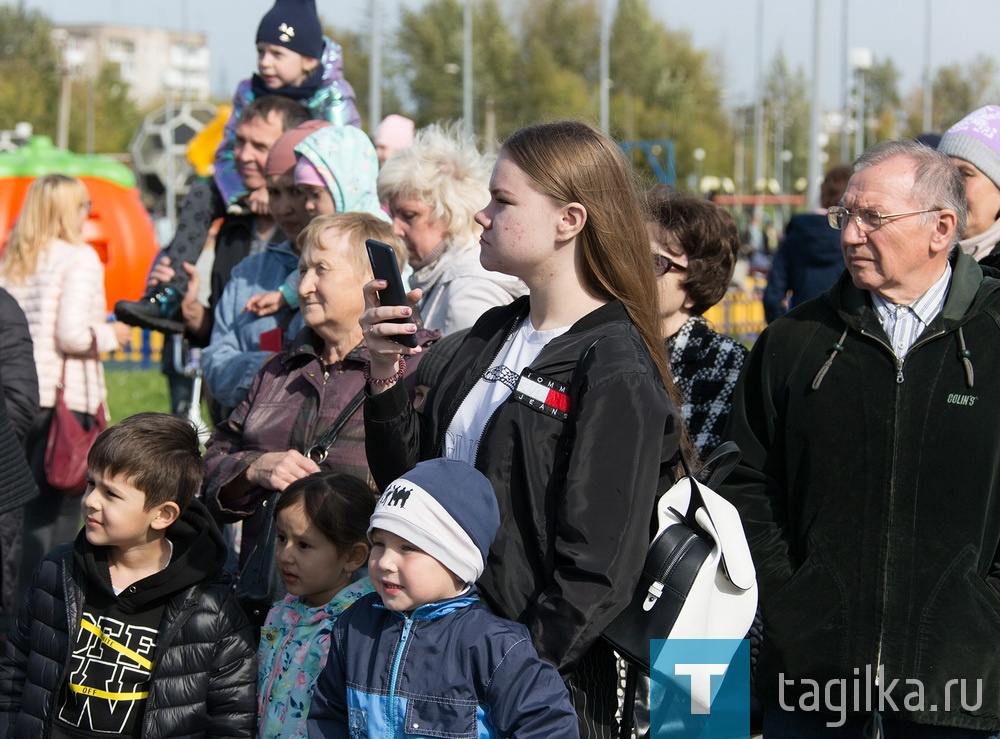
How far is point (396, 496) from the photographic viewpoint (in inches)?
105

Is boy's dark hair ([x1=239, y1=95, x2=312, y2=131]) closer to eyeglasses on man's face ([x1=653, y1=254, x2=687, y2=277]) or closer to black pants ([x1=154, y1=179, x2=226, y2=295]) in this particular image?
black pants ([x1=154, y1=179, x2=226, y2=295])

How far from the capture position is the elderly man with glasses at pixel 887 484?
3066mm

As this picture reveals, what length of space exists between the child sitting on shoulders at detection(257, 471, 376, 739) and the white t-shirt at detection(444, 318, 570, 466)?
65 centimetres

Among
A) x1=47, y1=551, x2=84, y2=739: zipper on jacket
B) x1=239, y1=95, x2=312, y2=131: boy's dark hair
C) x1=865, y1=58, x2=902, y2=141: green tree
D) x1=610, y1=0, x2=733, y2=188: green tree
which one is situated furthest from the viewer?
x1=865, y1=58, x2=902, y2=141: green tree

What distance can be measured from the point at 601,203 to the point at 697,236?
53.5 inches

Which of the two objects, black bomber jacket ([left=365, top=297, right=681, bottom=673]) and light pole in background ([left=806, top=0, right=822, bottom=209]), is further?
light pole in background ([left=806, top=0, right=822, bottom=209])

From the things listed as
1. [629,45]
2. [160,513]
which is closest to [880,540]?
[160,513]

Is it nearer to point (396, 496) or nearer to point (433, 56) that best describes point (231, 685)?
point (396, 496)

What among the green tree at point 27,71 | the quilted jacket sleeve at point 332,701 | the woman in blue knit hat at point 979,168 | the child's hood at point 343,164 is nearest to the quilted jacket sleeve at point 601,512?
the quilted jacket sleeve at point 332,701

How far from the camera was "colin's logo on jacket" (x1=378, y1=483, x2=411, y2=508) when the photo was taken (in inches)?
105

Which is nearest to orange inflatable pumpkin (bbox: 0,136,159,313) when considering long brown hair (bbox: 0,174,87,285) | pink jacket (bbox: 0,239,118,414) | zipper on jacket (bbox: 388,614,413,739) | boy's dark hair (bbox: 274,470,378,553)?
long brown hair (bbox: 0,174,87,285)

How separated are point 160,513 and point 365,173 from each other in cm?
179

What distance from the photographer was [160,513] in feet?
11.5

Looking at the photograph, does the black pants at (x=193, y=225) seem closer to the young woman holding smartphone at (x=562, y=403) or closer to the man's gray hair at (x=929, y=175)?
the young woman holding smartphone at (x=562, y=403)
